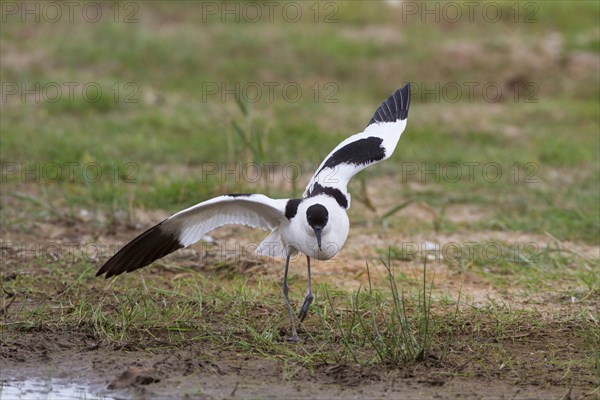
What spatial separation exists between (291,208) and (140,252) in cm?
79

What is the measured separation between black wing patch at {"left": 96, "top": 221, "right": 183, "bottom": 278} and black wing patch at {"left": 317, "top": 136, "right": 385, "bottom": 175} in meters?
1.01

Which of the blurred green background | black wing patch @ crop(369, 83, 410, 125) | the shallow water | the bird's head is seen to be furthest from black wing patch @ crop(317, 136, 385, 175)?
the shallow water

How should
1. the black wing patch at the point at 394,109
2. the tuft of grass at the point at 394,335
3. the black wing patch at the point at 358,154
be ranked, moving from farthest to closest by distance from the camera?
the black wing patch at the point at 394,109, the black wing patch at the point at 358,154, the tuft of grass at the point at 394,335

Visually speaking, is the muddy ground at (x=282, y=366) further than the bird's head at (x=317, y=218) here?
No

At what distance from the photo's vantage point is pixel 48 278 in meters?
6.20

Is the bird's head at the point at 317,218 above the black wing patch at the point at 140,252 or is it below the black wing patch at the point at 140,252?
above

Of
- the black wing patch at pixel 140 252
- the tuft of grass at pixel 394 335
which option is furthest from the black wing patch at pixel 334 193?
the black wing patch at pixel 140 252

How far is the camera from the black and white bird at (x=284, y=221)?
17.2 ft

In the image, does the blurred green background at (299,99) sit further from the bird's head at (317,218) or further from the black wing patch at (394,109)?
the bird's head at (317,218)

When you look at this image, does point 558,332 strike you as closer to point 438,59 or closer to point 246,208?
point 246,208

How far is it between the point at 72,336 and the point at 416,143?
5.43 meters

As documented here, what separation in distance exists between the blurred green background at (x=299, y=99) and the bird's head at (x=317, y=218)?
207 centimetres

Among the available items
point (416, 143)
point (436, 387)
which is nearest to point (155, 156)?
point (416, 143)

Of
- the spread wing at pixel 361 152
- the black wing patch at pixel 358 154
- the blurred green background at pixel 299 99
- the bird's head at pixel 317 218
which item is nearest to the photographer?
the bird's head at pixel 317 218
